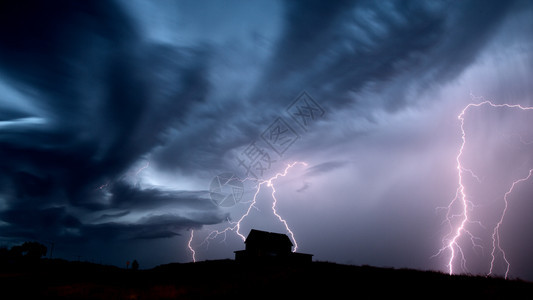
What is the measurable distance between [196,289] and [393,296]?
12050mm

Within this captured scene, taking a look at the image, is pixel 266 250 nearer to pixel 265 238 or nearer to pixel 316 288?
pixel 265 238

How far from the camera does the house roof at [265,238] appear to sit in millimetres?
36812

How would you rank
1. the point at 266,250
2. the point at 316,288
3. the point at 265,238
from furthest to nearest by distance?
the point at 265,238 < the point at 266,250 < the point at 316,288

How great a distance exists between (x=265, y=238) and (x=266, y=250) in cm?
163

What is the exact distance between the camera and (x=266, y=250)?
1430 inches

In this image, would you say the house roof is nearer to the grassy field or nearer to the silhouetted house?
the silhouetted house

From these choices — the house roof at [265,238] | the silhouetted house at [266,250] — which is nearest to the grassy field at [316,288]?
the silhouetted house at [266,250]

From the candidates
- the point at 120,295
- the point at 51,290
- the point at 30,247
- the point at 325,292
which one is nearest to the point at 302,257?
the point at 325,292

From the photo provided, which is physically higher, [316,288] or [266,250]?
[266,250]

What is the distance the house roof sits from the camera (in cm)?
3681

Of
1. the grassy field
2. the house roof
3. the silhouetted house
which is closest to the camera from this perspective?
the grassy field

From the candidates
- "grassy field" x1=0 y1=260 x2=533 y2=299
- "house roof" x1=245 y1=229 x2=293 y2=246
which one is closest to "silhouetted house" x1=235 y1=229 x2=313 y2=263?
"house roof" x1=245 y1=229 x2=293 y2=246

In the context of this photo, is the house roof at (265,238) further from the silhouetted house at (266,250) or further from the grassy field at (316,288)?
the grassy field at (316,288)

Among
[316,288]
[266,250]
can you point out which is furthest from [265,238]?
[316,288]
